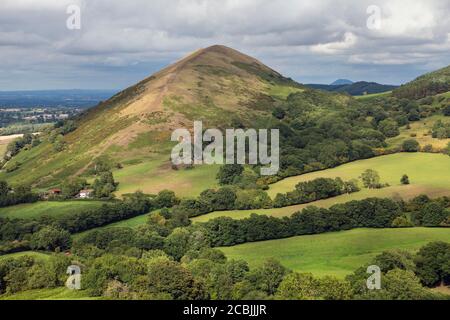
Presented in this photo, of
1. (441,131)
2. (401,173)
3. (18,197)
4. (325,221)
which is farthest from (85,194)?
(441,131)

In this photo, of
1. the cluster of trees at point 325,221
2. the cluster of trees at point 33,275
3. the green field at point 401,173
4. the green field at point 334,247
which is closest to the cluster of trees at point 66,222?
the cluster of trees at point 33,275

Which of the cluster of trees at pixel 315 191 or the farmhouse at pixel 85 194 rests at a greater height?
the cluster of trees at pixel 315 191

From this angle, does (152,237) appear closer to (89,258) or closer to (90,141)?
(89,258)

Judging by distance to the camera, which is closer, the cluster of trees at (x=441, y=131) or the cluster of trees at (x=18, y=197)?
the cluster of trees at (x=18, y=197)

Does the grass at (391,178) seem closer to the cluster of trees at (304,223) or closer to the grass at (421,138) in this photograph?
the cluster of trees at (304,223)

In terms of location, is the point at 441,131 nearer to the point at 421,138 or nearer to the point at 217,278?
the point at 421,138

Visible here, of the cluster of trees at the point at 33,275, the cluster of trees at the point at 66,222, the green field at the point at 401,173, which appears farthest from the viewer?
the green field at the point at 401,173

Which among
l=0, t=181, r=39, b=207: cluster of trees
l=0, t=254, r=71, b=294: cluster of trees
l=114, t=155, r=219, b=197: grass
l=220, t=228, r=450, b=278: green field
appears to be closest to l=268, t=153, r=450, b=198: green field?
l=114, t=155, r=219, b=197: grass
